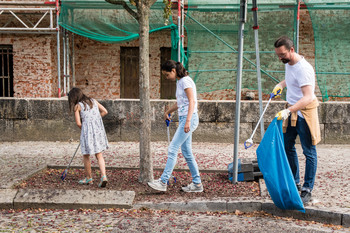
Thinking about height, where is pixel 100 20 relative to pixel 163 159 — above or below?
above

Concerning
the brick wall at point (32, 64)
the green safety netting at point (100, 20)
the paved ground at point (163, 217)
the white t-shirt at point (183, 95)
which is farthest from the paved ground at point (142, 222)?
the brick wall at point (32, 64)

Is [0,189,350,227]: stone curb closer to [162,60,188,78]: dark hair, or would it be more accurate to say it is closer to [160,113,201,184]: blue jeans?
[160,113,201,184]: blue jeans

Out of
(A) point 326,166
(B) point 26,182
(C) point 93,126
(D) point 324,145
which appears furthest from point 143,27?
(D) point 324,145

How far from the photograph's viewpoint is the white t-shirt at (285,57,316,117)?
4.56 meters

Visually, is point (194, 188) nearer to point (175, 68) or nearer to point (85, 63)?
point (175, 68)

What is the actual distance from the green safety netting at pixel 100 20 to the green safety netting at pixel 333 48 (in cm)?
367

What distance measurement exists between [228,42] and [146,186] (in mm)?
5421

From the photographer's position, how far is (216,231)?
13.2 ft

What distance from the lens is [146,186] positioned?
18.6 ft

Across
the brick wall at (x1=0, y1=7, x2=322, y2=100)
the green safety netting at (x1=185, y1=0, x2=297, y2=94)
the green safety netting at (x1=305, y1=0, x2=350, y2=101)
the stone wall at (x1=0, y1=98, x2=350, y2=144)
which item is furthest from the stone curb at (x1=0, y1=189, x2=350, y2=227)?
the brick wall at (x1=0, y1=7, x2=322, y2=100)

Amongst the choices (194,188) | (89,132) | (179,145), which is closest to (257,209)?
(194,188)

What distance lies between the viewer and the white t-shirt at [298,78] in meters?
4.56

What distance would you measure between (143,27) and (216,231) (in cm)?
287

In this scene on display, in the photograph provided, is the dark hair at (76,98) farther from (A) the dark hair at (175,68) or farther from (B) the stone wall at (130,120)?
(B) the stone wall at (130,120)
